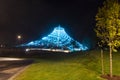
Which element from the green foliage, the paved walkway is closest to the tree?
the green foliage

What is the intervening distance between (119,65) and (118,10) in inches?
279

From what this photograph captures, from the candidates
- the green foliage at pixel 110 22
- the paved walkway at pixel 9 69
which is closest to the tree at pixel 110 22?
the green foliage at pixel 110 22

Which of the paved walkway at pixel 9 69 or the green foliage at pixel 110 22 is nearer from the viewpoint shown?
the green foliage at pixel 110 22

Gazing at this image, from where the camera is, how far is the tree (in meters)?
22.9

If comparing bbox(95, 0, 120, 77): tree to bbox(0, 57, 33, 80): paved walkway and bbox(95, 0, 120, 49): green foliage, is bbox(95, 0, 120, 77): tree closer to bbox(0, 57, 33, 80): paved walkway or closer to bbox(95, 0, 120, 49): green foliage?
bbox(95, 0, 120, 49): green foliage

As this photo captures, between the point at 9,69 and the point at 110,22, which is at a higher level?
the point at 110,22

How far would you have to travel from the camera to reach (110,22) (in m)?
22.9

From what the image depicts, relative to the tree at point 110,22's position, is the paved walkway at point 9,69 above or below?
below

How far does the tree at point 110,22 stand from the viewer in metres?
22.9

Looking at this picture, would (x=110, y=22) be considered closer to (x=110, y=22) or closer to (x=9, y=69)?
(x=110, y=22)

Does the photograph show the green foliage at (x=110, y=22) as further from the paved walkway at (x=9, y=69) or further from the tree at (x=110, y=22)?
the paved walkway at (x=9, y=69)

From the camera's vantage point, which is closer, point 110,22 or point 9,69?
point 110,22

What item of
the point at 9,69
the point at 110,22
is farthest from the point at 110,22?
the point at 9,69

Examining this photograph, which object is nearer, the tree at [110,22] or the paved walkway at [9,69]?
the tree at [110,22]
